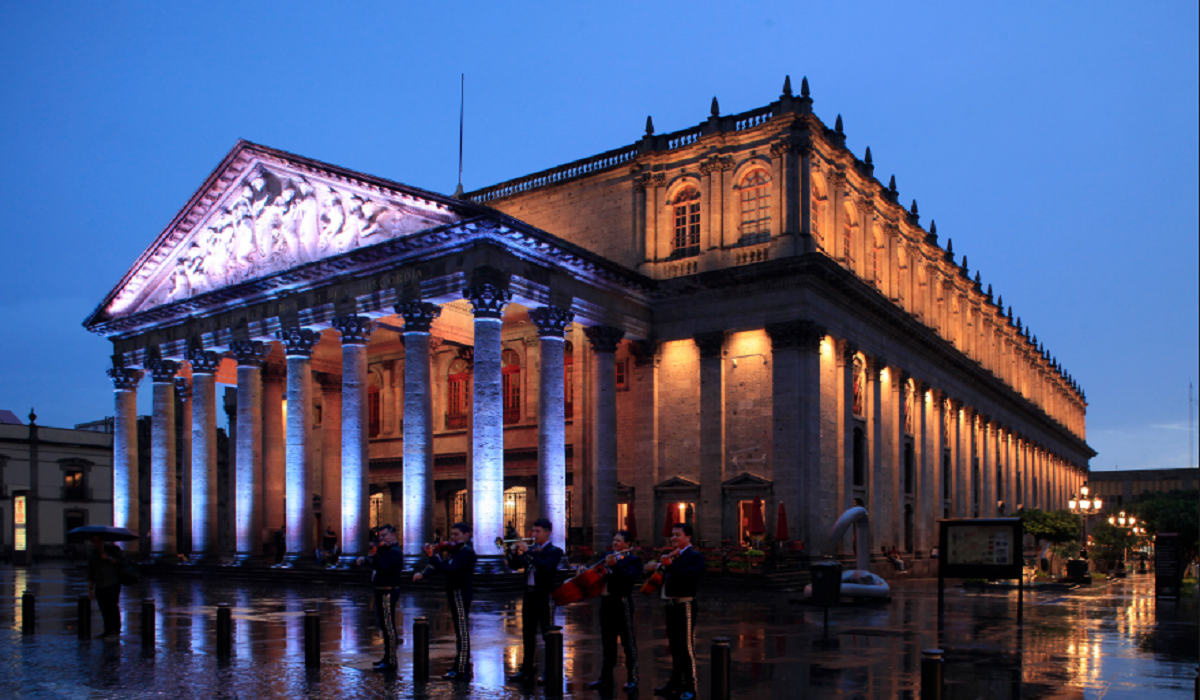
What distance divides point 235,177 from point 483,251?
1280cm

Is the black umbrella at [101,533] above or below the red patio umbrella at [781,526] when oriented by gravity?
above

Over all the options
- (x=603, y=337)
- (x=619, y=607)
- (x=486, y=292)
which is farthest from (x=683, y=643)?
(x=603, y=337)

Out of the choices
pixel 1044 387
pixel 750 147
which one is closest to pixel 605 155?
pixel 750 147

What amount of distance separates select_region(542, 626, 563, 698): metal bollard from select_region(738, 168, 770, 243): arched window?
24616 mm

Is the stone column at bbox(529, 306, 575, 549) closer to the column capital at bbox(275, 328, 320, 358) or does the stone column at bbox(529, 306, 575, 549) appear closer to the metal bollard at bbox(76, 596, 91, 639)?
the column capital at bbox(275, 328, 320, 358)

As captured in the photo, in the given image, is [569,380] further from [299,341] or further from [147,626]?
[147,626]

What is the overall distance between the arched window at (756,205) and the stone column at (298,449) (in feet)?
50.3

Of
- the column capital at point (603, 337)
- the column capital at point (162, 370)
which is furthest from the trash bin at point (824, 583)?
the column capital at point (162, 370)

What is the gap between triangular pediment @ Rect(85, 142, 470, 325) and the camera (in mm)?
29750

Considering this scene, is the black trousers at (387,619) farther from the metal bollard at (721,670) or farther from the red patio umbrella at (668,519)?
the red patio umbrella at (668,519)

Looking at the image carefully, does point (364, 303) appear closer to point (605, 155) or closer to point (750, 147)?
point (605, 155)

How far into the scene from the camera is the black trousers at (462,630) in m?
11.8

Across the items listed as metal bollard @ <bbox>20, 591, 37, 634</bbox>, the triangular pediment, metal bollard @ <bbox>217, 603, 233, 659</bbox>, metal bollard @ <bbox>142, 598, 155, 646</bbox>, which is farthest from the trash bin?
the triangular pediment

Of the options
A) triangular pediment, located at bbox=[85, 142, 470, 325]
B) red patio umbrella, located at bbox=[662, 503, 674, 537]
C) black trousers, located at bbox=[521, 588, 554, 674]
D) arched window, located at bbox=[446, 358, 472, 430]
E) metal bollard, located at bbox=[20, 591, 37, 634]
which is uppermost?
triangular pediment, located at bbox=[85, 142, 470, 325]
